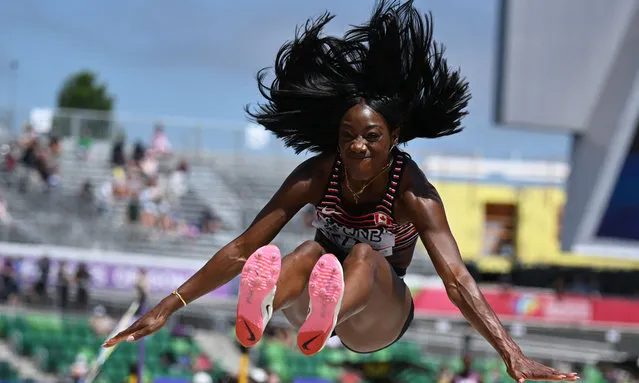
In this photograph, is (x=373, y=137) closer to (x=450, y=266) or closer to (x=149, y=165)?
(x=450, y=266)

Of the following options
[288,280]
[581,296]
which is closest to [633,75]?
[581,296]

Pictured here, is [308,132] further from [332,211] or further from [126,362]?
[126,362]

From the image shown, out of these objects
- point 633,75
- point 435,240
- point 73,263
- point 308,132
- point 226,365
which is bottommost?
point 226,365

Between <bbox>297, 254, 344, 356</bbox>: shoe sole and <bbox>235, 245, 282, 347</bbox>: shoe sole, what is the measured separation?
176 mm

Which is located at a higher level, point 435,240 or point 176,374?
point 435,240

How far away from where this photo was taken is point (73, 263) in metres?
15.7

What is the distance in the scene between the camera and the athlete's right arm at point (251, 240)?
502 centimetres

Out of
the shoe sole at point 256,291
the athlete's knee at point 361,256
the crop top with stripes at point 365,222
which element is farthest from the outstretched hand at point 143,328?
the crop top with stripes at point 365,222

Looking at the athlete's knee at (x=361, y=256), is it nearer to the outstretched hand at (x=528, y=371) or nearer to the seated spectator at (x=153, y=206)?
the outstretched hand at (x=528, y=371)

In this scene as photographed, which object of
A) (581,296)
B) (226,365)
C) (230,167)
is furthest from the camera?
(230,167)

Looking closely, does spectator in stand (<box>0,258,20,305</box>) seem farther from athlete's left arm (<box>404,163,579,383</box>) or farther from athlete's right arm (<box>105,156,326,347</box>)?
athlete's left arm (<box>404,163,579,383</box>)

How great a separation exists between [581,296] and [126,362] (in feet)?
24.5

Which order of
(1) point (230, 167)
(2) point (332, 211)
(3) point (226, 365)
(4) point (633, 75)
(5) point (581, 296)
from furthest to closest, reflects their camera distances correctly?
(1) point (230, 167)
(5) point (581, 296)
(4) point (633, 75)
(3) point (226, 365)
(2) point (332, 211)

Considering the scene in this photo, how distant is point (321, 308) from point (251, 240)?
66 cm
